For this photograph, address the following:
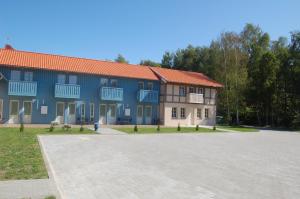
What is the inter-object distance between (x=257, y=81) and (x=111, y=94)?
2147 cm

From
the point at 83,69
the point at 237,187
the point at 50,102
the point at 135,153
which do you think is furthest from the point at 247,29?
the point at 237,187

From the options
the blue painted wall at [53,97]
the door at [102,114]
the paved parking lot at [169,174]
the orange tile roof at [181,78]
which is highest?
the orange tile roof at [181,78]

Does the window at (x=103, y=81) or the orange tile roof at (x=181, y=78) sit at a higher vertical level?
the orange tile roof at (x=181, y=78)

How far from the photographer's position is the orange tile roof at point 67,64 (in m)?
30.2

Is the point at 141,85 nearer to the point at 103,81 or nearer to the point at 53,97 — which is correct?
the point at 103,81

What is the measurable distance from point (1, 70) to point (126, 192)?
2470cm

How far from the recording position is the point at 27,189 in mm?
7414

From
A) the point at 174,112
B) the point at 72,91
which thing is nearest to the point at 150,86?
the point at 174,112

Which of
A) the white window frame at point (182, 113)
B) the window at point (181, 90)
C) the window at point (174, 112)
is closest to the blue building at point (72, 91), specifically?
the window at point (174, 112)

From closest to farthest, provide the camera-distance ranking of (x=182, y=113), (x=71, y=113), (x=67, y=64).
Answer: (x=71, y=113)
(x=67, y=64)
(x=182, y=113)

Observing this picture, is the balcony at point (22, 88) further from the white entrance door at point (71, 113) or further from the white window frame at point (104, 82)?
the white window frame at point (104, 82)

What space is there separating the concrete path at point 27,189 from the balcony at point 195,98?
100ft

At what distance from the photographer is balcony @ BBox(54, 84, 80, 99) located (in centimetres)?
3073

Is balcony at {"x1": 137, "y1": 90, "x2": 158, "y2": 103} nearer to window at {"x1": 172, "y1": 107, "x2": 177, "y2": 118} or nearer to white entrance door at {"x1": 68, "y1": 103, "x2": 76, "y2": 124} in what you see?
window at {"x1": 172, "y1": 107, "x2": 177, "y2": 118}
